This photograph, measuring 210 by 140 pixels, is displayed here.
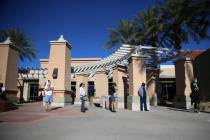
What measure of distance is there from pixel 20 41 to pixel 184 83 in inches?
1033

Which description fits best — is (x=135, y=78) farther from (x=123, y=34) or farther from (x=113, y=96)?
(x=123, y=34)

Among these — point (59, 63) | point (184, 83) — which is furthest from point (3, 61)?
point (184, 83)

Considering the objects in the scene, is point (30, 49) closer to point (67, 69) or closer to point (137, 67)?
point (67, 69)

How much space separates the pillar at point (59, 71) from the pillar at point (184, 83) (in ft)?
27.4

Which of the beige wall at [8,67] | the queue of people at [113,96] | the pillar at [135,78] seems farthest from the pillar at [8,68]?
the pillar at [135,78]

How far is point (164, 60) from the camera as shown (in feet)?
71.9

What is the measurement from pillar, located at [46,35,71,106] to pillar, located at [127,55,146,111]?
4.35 m

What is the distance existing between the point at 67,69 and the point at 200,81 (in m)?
10.5

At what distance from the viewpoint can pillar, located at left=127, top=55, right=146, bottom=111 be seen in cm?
1497

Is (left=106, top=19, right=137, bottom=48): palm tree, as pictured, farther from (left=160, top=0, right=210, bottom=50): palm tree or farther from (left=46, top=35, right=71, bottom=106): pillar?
(left=46, top=35, right=71, bottom=106): pillar

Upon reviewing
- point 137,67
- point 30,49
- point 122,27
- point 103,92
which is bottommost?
point 103,92

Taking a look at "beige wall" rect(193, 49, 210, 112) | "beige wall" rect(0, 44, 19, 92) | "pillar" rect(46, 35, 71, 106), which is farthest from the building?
"beige wall" rect(0, 44, 19, 92)

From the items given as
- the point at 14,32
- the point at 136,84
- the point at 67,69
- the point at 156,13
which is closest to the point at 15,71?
the point at 67,69

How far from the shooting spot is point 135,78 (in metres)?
15.4
